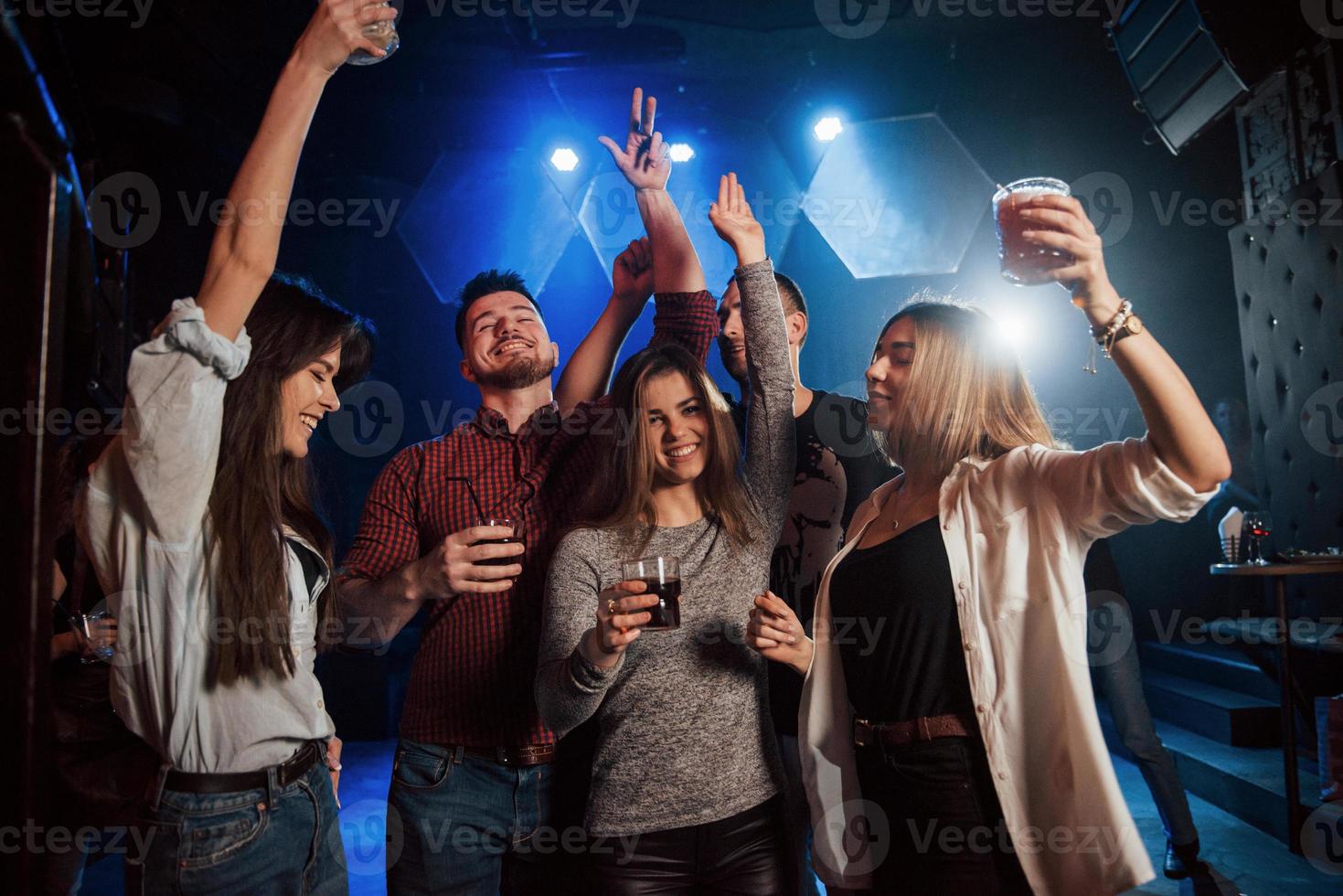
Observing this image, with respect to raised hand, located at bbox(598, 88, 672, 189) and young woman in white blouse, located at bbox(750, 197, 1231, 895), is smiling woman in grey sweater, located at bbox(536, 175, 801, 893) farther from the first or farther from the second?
raised hand, located at bbox(598, 88, 672, 189)

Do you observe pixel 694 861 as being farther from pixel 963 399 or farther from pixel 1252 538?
pixel 1252 538

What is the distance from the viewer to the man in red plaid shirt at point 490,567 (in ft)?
4.72

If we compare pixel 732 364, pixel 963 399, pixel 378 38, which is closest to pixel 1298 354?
pixel 732 364

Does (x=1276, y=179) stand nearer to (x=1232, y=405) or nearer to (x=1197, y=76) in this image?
(x=1197, y=76)

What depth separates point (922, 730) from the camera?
4.17 ft

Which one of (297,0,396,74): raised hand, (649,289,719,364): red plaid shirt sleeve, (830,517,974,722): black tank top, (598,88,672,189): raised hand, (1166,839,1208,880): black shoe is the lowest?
(1166,839,1208,880): black shoe

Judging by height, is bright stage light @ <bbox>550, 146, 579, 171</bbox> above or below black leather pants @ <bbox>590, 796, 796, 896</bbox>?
above

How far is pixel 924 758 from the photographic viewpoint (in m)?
1.26

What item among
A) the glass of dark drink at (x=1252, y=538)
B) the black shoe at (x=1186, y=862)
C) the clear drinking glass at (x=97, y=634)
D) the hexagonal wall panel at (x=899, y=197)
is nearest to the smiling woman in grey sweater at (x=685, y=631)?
the clear drinking glass at (x=97, y=634)

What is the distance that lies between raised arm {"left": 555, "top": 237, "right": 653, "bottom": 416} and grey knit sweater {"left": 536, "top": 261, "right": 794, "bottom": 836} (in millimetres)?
704

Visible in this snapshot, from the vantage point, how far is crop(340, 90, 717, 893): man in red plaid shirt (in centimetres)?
144

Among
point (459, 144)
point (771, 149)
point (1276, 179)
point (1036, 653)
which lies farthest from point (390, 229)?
point (1036, 653)

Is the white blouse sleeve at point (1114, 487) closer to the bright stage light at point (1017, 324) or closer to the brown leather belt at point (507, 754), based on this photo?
the brown leather belt at point (507, 754)

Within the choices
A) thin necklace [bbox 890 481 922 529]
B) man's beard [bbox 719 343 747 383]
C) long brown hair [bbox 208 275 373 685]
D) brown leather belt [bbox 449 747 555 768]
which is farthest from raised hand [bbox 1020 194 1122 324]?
man's beard [bbox 719 343 747 383]
